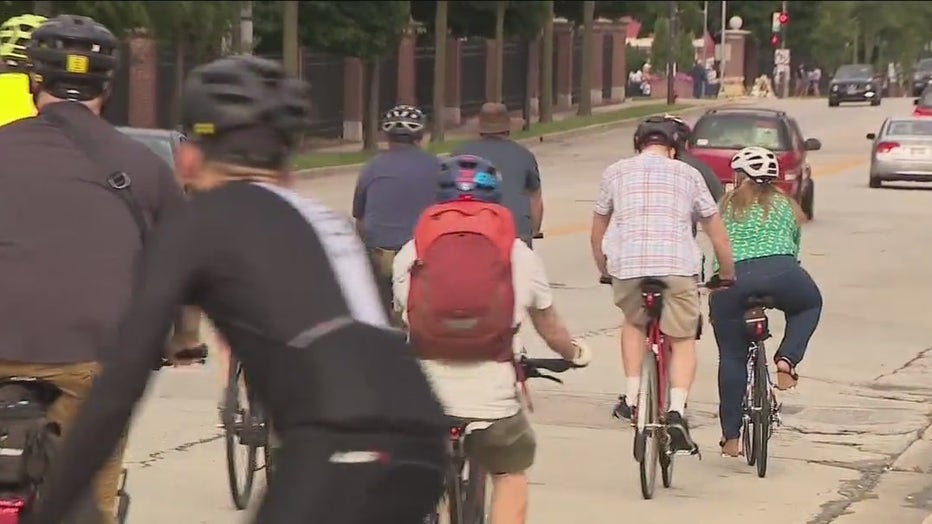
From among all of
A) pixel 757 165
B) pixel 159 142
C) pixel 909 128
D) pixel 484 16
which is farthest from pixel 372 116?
pixel 757 165

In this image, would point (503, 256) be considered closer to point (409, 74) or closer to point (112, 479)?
point (112, 479)

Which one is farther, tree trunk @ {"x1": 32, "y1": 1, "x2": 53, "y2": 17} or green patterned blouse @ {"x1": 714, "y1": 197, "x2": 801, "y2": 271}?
tree trunk @ {"x1": 32, "y1": 1, "x2": 53, "y2": 17}

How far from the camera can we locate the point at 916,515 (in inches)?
354

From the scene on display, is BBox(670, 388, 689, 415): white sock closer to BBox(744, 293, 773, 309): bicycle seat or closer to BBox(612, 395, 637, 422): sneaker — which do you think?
BBox(612, 395, 637, 422): sneaker

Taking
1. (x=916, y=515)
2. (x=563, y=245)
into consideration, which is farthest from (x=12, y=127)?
(x=563, y=245)

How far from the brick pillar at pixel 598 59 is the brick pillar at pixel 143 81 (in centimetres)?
3147

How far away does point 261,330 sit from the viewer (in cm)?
355

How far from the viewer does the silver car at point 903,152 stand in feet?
109

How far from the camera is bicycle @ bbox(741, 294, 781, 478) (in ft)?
31.8

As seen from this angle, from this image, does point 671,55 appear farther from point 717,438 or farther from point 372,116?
point 717,438

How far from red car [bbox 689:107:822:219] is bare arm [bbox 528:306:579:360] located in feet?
63.4

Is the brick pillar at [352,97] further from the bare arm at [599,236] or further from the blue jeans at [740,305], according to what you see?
the bare arm at [599,236]

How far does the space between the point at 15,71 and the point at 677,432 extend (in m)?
3.86

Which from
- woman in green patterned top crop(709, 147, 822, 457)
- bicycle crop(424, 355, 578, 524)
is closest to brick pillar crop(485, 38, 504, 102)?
woman in green patterned top crop(709, 147, 822, 457)
